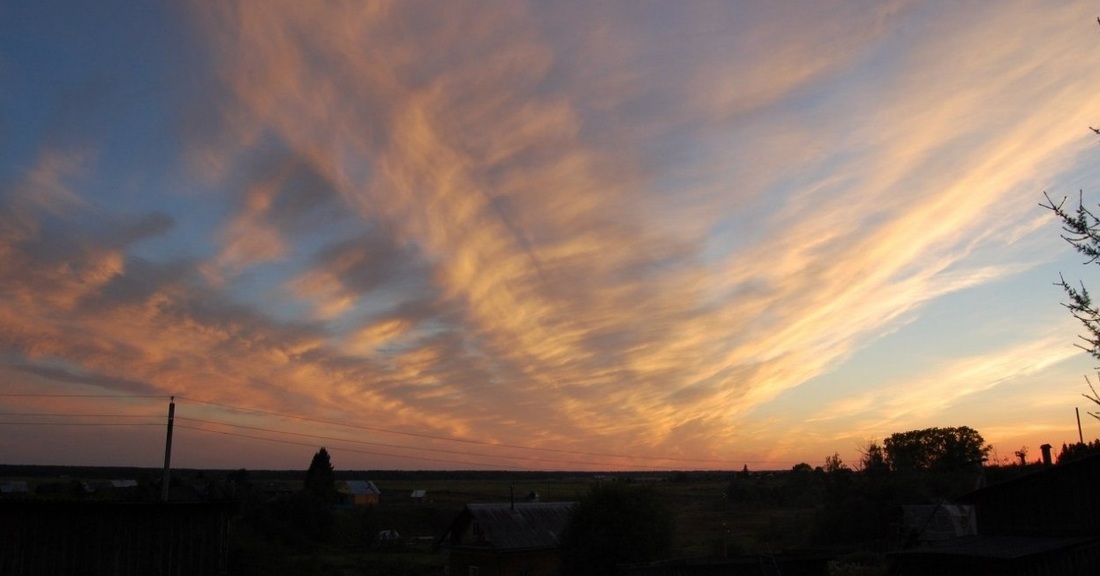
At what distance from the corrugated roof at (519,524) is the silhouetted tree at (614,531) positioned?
329 centimetres

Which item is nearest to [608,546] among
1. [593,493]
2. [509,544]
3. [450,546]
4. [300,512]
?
[593,493]

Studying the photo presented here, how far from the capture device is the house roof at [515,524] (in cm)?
3950

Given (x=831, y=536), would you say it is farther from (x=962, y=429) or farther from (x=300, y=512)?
(x=962, y=429)

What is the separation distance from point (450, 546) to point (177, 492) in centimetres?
3398

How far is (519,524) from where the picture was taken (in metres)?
41.3

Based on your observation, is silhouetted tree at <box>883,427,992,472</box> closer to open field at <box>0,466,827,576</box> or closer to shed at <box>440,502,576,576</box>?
open field at <box>0,466,827,576</box>

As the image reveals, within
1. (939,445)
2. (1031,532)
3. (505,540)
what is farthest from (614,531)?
(939,445)

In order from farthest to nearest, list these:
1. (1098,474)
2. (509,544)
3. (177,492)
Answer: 1. (177,492)
2. (509,544)
3. (1098,474)

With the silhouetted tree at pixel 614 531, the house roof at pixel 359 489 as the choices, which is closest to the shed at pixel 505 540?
the silhouetted tree at pixel 614 531

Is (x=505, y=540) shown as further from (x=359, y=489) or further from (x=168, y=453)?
(x=359, y=489)

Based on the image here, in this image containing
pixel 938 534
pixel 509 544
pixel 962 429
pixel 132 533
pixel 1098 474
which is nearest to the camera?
pixel 1098 474

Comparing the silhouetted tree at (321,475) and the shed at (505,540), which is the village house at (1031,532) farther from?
the silhouetted tree at (321,475)

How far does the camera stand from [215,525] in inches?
930

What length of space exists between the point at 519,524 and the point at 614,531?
898 centimetres
